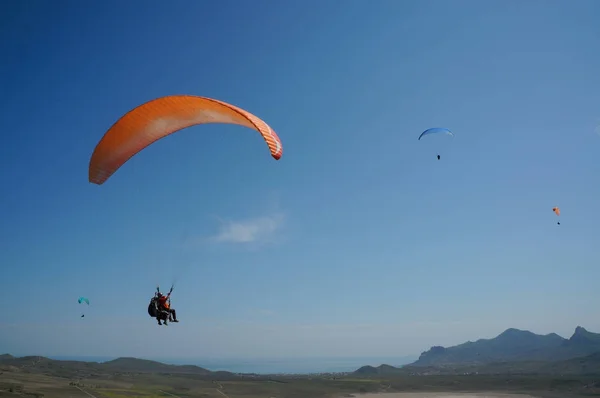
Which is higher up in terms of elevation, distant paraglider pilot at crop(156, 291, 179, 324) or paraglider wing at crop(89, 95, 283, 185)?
paraglider wing at crop(89, 95, 283, 185)

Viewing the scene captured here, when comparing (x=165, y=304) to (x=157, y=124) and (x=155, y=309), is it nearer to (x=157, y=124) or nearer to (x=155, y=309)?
(x=155, y=309)

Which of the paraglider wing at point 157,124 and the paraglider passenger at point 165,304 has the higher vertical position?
the paraglider wing at point 157,124

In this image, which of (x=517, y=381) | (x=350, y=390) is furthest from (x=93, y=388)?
(x=517, y=381)

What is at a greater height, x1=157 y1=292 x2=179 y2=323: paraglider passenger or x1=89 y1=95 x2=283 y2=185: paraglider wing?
x1=89 y1=95 x2=283 y2=185: paraglider wing

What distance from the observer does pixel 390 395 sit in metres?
96.6

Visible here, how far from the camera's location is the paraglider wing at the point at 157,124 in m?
17.2

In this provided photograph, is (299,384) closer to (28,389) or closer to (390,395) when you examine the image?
(390,395)

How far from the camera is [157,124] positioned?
63.6 ft

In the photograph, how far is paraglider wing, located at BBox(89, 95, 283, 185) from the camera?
17234mm

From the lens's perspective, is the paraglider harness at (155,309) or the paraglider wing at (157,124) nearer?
the paraglider wing at (157,124)

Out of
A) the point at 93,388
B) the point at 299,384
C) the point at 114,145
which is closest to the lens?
the point at 114,145

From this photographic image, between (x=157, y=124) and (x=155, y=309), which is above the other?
(x=157, y=124)

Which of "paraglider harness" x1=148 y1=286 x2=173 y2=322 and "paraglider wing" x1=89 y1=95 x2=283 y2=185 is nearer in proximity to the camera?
"paraglider wing" x1=89 y1=95 x2=283 y2=185

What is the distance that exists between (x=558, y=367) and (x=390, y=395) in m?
103
